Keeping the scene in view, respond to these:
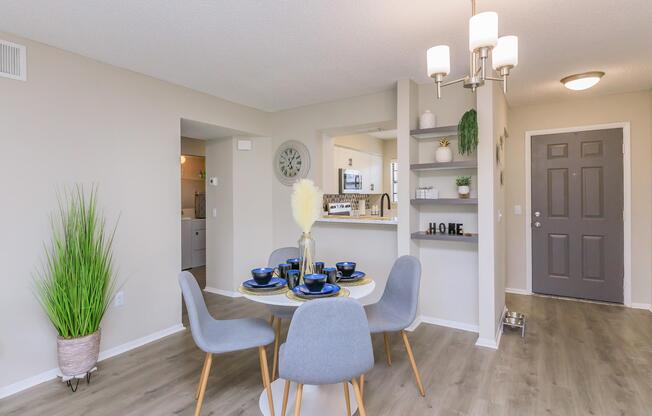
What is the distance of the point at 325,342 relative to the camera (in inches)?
62.8

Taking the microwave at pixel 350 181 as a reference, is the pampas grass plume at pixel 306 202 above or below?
below

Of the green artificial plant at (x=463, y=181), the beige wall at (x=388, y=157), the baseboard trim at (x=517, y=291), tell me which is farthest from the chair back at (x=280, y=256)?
the beige wall at (x=388, y=157)

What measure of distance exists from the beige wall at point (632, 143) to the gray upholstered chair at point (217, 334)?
3.82 m

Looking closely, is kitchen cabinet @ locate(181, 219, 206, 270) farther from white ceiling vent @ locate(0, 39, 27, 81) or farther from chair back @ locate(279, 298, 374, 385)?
chair back @ locate(279, 298, 374, 385)

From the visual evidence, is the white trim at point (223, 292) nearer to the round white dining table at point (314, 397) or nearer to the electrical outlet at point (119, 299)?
the electrical outlet at point (119, 299)

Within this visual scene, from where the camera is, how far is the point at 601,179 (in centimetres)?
416

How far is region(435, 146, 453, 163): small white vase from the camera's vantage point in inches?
132

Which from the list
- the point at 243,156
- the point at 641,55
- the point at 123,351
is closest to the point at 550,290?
the point at 641,55

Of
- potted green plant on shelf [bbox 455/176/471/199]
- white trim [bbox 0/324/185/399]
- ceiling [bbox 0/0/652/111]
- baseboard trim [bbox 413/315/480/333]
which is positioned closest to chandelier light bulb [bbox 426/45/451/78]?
ceiling [bbox 0/0/652/111]

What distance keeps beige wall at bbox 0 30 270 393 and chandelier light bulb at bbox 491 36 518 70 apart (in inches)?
114

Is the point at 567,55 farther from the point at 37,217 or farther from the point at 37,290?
the point at 37,290

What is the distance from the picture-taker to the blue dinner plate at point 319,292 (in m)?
2.00

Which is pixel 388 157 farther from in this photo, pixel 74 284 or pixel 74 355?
pixel 74 355

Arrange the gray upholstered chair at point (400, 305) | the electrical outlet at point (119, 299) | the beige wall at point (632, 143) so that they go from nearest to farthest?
the gray upholstered chair at point (400, 305), the electrical outlet at point (119, 299), the beige wall at point (632, 143)
